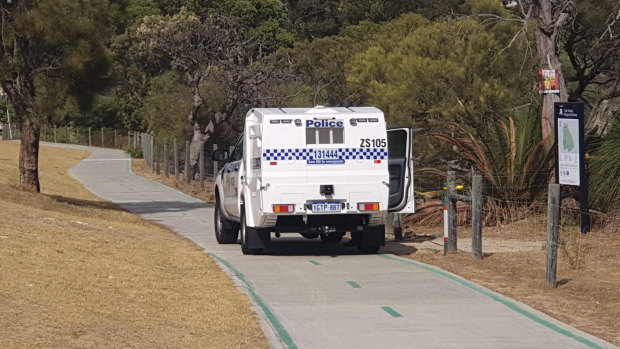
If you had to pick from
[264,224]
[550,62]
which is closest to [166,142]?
[550,62]

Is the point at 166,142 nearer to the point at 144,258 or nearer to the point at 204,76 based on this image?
the point at 204,76

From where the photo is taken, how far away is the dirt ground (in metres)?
11.7

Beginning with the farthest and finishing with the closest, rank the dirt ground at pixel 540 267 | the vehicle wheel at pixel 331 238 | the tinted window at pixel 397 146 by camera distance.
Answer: the vehicle wheel at pixel 331 238 → the tinted window at pixel 397 146 → the dirt ground at pixel 540 267

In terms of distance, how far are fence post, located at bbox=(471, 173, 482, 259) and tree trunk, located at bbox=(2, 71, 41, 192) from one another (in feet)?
50.7

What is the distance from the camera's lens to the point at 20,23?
2631cm

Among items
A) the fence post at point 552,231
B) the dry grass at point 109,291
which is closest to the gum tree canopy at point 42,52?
the dry grass at point 109,291

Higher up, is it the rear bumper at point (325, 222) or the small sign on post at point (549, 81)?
the small sign on post at point (549, 81)

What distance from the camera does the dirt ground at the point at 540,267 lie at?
1166cm

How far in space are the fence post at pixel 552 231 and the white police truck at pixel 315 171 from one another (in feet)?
12.9

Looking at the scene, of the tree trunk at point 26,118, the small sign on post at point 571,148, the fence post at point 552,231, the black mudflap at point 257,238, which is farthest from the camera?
the tree trunk at point 26,118

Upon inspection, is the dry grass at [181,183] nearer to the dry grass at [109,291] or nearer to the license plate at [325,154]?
the dry grass at [109,291]

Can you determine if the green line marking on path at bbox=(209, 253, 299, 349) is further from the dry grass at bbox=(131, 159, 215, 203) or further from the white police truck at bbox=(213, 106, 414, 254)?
the dry grass at bbox=(131, 159, 215, 203)

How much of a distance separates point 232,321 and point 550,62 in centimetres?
1304

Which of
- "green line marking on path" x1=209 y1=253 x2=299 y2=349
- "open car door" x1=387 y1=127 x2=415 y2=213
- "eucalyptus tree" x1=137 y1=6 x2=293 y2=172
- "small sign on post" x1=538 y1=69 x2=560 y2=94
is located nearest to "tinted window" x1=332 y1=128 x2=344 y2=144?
"open car door" x1=387 y1=127 x2=415 y2=213
